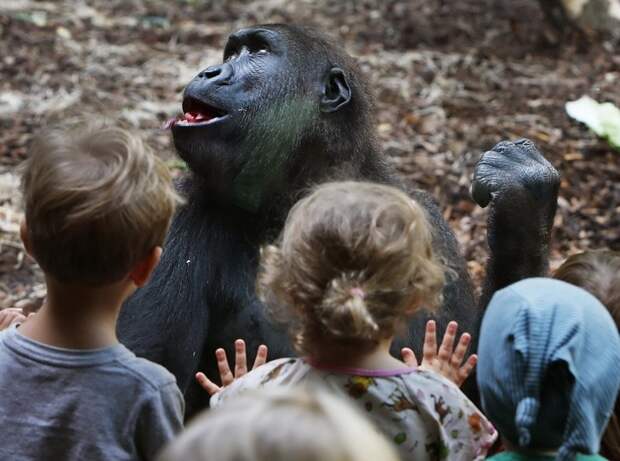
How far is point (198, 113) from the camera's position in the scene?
15.5 ft

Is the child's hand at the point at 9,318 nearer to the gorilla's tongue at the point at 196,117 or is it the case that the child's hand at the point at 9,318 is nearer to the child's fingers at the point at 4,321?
the child's fingers at the point at 4,321

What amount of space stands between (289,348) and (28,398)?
1733 millimetres

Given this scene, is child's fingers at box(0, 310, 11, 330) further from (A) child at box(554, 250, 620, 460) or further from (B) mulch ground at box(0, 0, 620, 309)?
(B) mulch ground at box(0, 0, 620, 309)

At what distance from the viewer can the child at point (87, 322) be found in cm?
289

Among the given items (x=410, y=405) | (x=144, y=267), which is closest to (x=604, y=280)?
(x=410, y=405)

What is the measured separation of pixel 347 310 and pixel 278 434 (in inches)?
42.2

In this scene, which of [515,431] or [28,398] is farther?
[28,398]

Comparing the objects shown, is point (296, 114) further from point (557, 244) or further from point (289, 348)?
point (557, 244)

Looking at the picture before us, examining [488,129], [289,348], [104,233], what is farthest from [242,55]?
[488,129]

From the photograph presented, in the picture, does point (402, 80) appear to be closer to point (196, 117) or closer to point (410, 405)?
point (196, 117)

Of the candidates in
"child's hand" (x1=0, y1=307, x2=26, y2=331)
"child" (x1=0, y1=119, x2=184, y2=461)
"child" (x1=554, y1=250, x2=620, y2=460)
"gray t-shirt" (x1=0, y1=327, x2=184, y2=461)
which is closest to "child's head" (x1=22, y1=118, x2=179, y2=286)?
"child" (x1=0, y1=119, x2=184, y2=461)

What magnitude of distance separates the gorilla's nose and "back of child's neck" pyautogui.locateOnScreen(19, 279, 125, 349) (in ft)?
6.08

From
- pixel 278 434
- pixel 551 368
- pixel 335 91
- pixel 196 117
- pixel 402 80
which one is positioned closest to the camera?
pixel 278 434

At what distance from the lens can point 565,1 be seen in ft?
35.4
